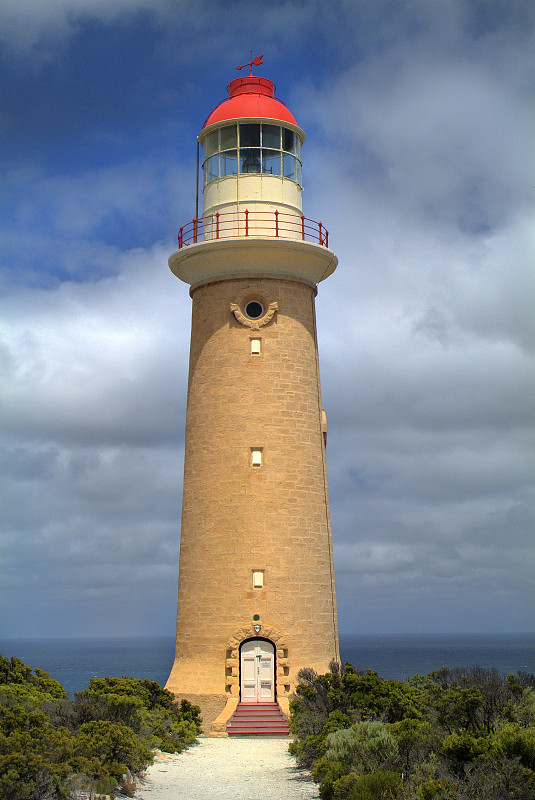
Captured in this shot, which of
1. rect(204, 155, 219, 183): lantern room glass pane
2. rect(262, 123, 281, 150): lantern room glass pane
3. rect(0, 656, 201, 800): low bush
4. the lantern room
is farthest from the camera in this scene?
rect(204, 155, 219, 183): lantern room glass pane

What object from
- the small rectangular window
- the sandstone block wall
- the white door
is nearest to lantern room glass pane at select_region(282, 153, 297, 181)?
the sandstone block wall

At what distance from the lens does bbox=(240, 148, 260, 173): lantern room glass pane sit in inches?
970

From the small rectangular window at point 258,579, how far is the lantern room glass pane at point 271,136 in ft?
36.8

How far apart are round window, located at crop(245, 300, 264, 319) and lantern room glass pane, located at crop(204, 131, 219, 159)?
4435 mm

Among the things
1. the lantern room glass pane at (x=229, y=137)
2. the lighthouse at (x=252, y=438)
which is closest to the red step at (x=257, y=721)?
the lighthouse at (x=252, y=438)

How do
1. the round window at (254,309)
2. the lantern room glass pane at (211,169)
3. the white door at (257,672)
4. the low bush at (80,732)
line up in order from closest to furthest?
the low bush at (80,732) → the white door at (257,672) → the round window at (254,309) → the lantern room glass pane at (211,169)

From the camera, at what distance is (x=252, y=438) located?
23.1m

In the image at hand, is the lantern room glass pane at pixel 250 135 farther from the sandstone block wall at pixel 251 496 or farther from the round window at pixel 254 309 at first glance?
the round window at pixel 254 309

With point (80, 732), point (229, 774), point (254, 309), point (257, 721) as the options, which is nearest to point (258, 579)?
point (257, 721)

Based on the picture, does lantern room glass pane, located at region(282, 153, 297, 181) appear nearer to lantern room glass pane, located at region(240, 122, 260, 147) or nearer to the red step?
lantern room glass pane, located at region(240, 122, 260, 147)

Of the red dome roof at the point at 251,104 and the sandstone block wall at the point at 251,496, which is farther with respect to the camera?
the red dome roof at the point at 251,104

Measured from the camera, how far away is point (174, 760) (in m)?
17.9

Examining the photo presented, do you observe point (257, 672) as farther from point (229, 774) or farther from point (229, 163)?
point (229, 163)

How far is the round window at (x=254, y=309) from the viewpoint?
2412 centimetres
